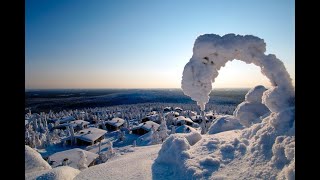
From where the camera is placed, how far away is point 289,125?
7.71 meters

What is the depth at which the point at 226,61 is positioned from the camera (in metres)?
10.1

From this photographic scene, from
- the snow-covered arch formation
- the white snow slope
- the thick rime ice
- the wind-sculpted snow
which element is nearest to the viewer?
the wind-sculpted snow

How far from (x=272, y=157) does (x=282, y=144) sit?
0.57 meters

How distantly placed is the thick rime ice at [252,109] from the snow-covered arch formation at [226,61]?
144 inches

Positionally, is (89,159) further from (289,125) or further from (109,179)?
(289,125)

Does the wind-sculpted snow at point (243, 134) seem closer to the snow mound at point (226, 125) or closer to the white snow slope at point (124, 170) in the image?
the white snow slope at point (124, 170)

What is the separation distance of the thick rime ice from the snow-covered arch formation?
365 centimetres

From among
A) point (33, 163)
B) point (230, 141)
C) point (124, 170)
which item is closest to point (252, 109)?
point (230, 141)

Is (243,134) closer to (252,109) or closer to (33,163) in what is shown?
(252,109)

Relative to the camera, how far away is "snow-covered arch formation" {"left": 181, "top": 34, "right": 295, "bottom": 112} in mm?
8453

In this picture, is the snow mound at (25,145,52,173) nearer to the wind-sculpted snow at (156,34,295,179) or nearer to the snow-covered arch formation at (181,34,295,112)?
the wind-sculpted snow at (156,34,295,179)

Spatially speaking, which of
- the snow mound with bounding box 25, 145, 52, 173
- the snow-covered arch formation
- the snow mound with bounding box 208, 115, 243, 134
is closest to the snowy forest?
the snow-covered arch formation

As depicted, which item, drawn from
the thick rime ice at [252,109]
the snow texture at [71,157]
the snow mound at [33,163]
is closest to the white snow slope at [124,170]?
the thick rime ice at [252,109]
